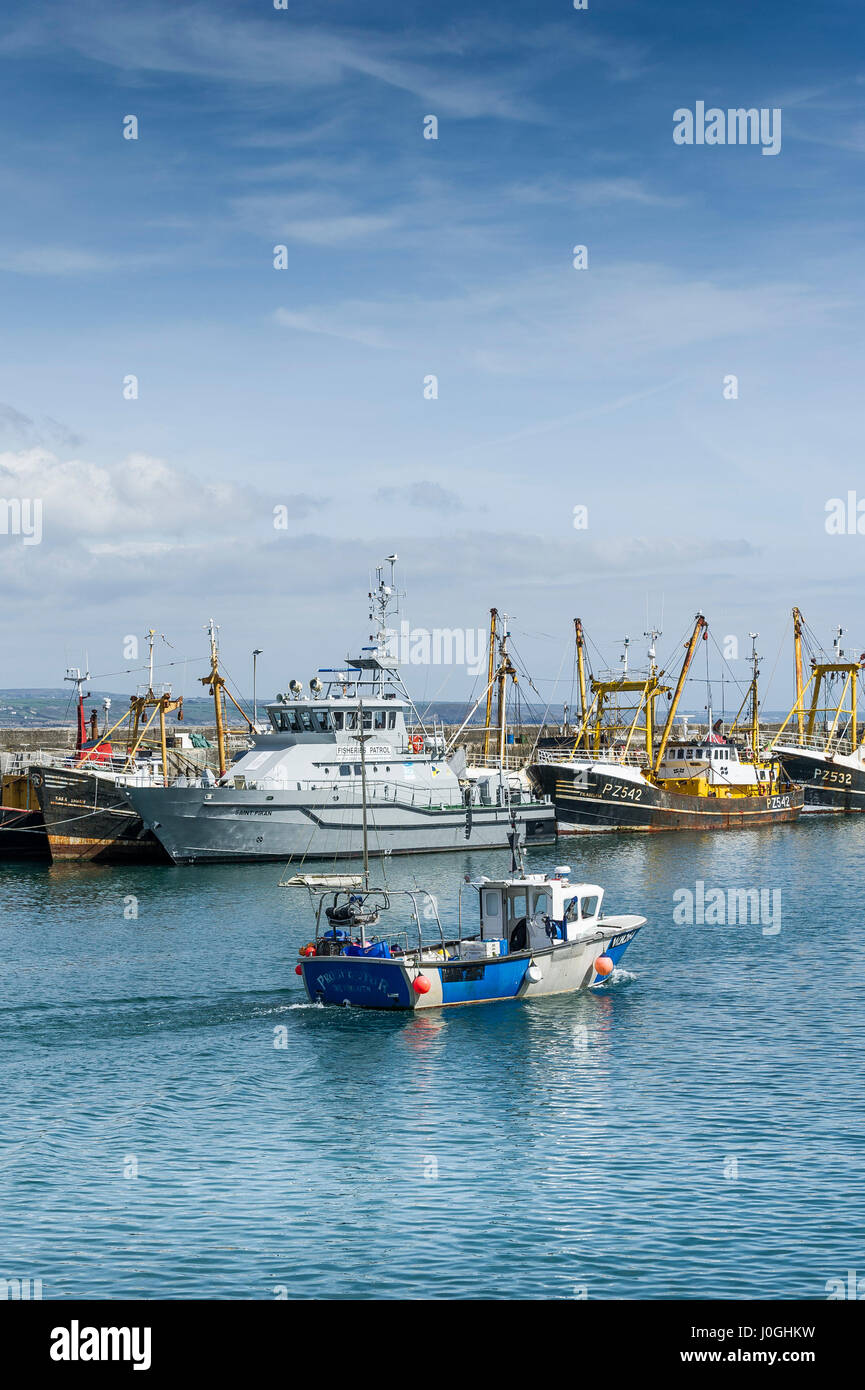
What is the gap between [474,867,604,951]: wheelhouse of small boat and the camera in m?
37.4

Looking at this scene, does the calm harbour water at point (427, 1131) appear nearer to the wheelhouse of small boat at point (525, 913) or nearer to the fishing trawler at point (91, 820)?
the wheelhouse of small boat at point (525, 913)

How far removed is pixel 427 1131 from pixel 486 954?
1040 centimetres

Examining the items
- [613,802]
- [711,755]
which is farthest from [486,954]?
[711,755]

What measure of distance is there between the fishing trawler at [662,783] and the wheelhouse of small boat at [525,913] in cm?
4355

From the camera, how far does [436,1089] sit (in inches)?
1118

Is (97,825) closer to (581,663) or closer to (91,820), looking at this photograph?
(91,820)

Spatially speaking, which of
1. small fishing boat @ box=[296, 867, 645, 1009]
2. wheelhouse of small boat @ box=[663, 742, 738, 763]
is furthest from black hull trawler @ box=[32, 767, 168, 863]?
wheelhouse of small boat @ box=[663, 742, 738, 763]

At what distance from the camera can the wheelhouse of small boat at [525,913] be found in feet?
123

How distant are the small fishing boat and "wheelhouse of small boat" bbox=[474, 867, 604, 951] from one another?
28mm

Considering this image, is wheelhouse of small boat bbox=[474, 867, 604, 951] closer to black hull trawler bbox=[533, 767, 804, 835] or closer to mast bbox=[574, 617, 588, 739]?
black hull trawler bbox=[533, 767, 804, 835]

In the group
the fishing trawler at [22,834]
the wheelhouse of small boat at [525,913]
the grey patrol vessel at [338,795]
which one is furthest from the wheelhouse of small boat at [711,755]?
the wheelhouse of small boat at [525,913]

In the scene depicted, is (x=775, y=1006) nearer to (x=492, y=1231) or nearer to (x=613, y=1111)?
(x=613, y=1111)

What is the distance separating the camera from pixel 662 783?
9125 centimetres
